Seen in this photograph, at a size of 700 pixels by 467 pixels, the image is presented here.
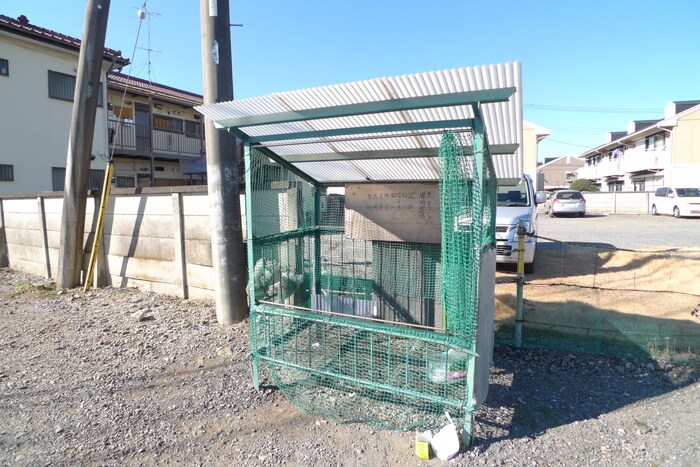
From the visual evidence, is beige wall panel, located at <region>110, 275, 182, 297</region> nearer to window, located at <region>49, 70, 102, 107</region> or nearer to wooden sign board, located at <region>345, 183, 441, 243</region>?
wooden sign board, located at <region>345, 183, 441, 243</region>

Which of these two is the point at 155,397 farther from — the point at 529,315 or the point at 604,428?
the point at 529,315

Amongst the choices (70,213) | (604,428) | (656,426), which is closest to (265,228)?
(604,428)

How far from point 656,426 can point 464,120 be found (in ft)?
7.75

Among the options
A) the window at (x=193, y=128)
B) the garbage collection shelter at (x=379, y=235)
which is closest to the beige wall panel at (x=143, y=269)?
the garbage collection shelter at (x=379, y=235)

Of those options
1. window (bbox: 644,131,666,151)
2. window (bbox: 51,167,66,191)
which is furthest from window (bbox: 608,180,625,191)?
window (bbox: 51,167,66,191)

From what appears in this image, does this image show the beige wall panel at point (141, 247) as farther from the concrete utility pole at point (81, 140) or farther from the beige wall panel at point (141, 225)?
the concrete utility pole at point (81, 140)

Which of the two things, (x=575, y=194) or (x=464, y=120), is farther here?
(x=575, y=194)

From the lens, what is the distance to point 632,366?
11.7 feet

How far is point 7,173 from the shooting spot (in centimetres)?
1123

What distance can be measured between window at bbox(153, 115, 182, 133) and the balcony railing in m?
0.46

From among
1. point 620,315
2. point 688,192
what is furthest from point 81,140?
point 688,192

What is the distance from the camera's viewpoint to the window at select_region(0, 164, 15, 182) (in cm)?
1112

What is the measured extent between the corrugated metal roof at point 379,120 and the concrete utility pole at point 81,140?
14.6 feet

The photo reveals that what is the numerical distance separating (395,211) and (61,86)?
1338 centimetres
